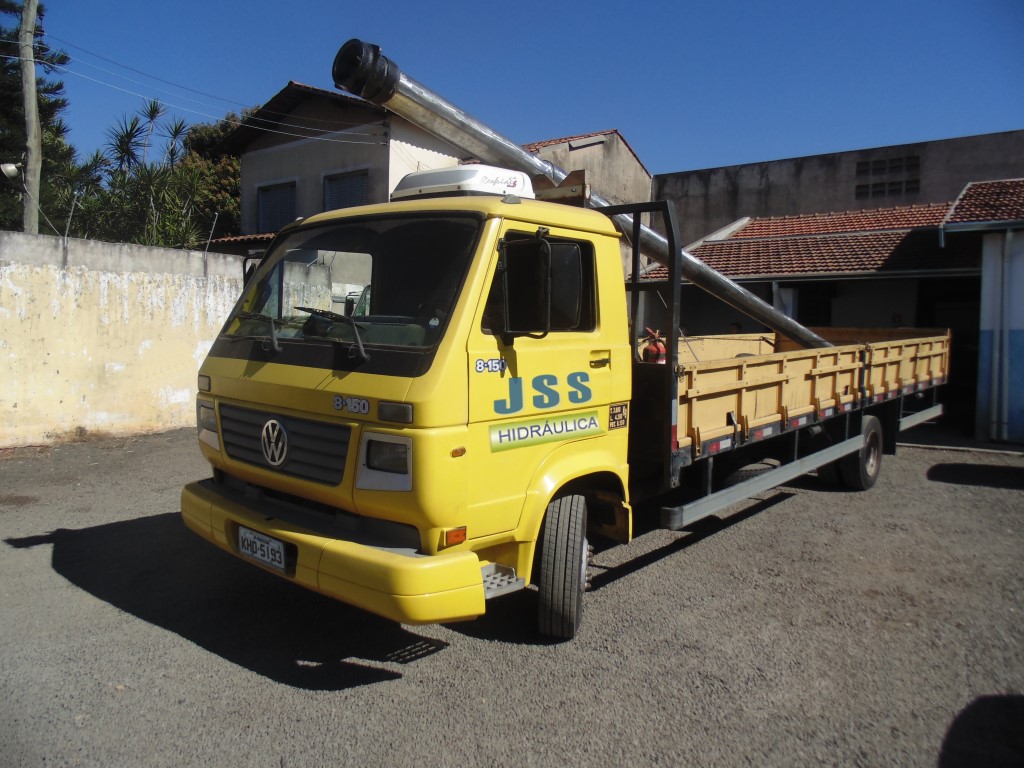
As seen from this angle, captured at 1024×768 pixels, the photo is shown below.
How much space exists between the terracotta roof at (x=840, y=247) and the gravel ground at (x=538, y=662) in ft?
27.3

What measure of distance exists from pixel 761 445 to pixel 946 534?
1.71m

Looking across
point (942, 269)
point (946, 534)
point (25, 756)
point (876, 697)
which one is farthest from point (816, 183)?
point (25, 756)

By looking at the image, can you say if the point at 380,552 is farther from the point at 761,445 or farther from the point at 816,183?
the point at 816,183

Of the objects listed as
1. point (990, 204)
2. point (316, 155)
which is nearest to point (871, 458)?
point (990, 204)

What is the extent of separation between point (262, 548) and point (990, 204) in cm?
1277

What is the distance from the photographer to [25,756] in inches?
115

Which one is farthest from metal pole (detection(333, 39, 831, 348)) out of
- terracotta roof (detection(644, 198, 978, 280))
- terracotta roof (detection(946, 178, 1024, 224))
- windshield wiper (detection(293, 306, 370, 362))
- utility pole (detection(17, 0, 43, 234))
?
utility pole (detection(17, 0, 43, 234))

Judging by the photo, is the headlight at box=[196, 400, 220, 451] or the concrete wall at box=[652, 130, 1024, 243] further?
the concrete wall at box=[652, 130, 1024, 243]

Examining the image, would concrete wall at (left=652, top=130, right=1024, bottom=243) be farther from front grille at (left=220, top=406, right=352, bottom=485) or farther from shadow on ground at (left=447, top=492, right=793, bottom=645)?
front grille at (left=220, top=406, right=352, bottom=485)

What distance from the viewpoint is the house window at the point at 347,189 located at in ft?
50.9

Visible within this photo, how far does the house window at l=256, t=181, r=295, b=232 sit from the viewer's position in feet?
56.6

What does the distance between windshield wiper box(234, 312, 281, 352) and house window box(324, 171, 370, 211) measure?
37.6 feet

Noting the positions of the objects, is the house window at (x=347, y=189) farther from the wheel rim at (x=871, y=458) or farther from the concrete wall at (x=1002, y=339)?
the concrete wall at (x=1002, y=339)

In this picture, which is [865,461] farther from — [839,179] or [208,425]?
[839,179]
